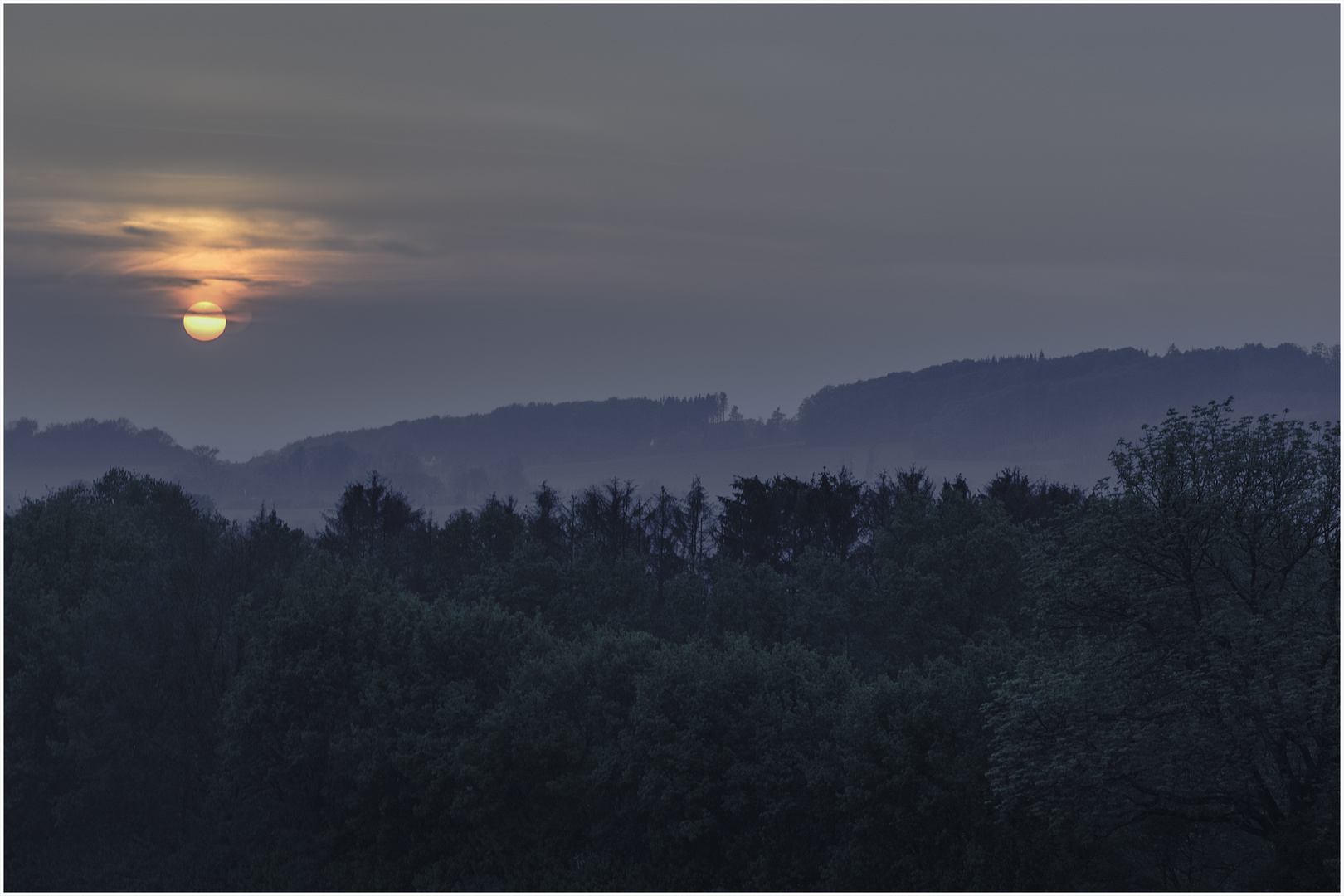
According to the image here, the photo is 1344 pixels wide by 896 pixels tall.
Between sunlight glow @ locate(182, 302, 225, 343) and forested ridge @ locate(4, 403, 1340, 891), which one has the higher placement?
sunlight glow @ locate(182, 302, 225, 343)

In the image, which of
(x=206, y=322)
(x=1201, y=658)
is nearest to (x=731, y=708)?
(x=1201, y=658)

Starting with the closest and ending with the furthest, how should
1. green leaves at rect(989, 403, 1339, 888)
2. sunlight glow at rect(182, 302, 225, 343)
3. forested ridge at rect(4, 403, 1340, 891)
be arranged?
green leaves at rect(989, 403, 1339, 888)
forested ridge at rect(4, 403, 1340, 891)
sunlight glow at rect(182, 302, 225, 343)

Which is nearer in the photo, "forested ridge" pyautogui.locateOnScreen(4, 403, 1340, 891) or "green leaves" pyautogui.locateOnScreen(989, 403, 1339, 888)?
"green leaves" pyautogui.locateOnScreen(989, 403, 1339, 888)

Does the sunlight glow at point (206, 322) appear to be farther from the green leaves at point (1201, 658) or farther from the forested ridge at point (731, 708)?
the green leaves at point (1201, 658)

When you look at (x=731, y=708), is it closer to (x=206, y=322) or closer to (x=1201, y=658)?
(x=1201, y=658)

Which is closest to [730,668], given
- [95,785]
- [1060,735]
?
[1060,735]

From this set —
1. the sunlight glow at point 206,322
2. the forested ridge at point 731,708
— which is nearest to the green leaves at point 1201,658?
the forested ridge at point 731,708

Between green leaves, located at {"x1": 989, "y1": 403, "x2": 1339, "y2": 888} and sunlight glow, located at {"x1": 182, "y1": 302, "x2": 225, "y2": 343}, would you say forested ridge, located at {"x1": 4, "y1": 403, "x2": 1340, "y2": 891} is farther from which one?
sunlight glow, located at {"x1": 182, "y1": 302, "x2": 225, "y2": 343}

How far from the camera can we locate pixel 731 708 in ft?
151

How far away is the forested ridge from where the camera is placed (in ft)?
113

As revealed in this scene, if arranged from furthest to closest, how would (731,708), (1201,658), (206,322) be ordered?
(206,322)
(731,708)
(1201,658)

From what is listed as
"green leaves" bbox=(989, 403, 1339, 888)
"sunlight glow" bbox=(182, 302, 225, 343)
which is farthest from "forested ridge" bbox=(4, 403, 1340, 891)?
"sunlight glow" bbox=(182, 302, 225, 343)

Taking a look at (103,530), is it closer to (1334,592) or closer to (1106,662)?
(1106,662)

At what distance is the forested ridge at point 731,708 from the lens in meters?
34.5
